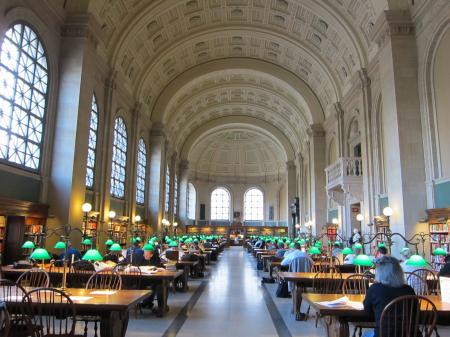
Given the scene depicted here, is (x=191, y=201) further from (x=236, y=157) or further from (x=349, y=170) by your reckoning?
(x=349, y=170)

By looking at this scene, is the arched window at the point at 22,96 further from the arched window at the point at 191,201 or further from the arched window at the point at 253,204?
the arched window at the point at 253,204

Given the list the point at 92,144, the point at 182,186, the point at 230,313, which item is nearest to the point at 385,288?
the point at 230,313

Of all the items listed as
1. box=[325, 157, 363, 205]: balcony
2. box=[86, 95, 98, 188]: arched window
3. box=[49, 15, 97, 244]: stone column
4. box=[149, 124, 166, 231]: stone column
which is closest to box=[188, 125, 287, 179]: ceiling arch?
box=[149, 124, 166, 231]: stone column

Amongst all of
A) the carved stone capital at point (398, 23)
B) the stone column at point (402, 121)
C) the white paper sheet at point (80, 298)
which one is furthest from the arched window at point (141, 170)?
the white paper sheet at point (80, 298)

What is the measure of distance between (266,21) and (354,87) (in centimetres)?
693

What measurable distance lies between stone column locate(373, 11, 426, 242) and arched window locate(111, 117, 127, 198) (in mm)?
12886

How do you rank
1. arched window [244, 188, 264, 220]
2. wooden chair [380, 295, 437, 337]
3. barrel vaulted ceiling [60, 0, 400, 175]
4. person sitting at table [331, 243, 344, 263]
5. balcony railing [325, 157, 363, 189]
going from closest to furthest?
wooden chair [380, 295, 437, 337] → person sitting at table [331, 243, 344, 263] → balcony railing [325, 157, 363, 189] → barrel vaulted ceiling [60, 0, 400, 175] → arched window [244, 188, 264, 220]

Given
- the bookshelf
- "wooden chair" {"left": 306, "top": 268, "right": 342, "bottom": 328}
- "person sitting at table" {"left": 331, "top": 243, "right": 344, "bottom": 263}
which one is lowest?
"wooden chair" {"left": 306, "top": 268, "right": 342, "bottom": 328}

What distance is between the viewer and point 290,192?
37.4 m

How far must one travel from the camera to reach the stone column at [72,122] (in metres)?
13.0

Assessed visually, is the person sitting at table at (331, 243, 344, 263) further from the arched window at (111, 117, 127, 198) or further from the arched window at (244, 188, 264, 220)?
the arched window at (244, 188, 264, 220)

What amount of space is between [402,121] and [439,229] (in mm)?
3536

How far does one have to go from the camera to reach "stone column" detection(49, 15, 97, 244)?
1298 centimetres

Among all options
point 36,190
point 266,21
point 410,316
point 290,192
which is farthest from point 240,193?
point 410,316
